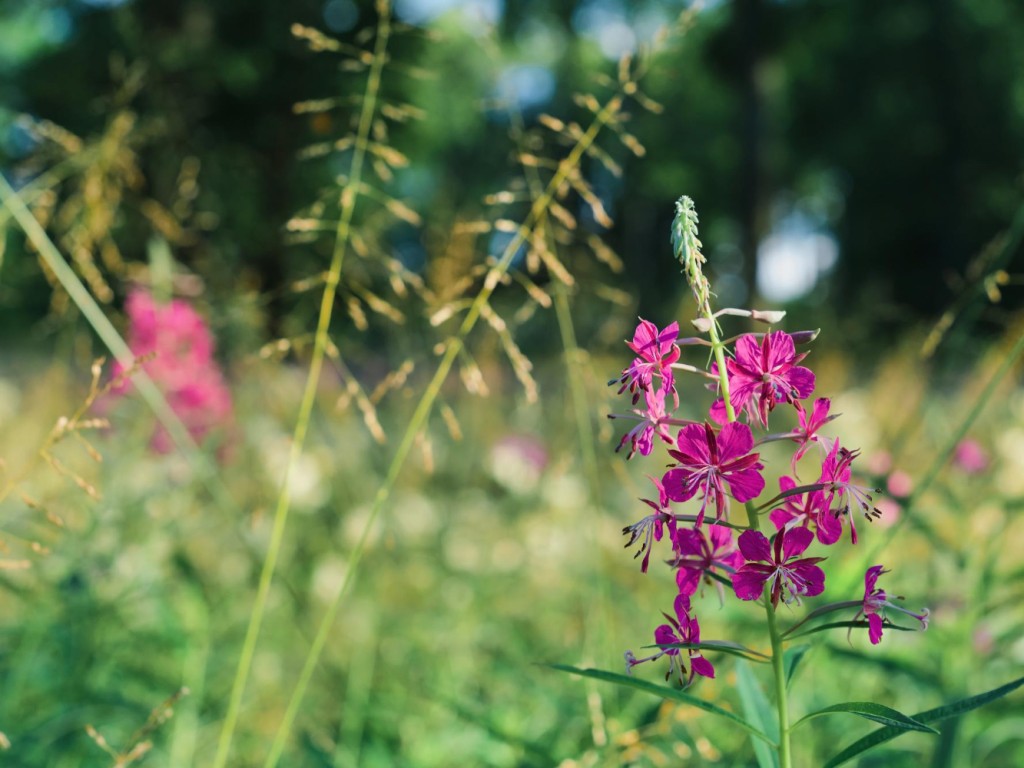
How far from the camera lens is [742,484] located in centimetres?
68

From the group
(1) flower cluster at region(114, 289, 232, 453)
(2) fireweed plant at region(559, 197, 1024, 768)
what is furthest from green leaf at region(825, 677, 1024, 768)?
(1) flower cluster at region(114, 289, 232, 453)

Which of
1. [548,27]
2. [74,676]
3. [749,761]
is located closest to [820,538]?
[749,761]

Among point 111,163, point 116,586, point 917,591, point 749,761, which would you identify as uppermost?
point 917,591

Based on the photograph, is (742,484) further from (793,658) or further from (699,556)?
(793,658)

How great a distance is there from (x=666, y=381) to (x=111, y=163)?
1472 millimetres

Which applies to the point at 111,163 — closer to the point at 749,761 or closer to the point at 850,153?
the point at 749,761

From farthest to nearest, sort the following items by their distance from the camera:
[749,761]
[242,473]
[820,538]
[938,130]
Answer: [938,130]
[242,473]
[749,761]
[820,538]

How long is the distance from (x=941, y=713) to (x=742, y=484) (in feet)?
0.66

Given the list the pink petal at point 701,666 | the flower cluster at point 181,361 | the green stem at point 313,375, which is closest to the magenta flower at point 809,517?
the pink petal at point 701,666

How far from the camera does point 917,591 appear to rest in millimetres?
2197

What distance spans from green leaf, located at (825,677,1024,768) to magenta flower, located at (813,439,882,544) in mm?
123

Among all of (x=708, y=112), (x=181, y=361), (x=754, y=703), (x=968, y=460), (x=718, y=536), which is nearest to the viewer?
(x=718, y=536)

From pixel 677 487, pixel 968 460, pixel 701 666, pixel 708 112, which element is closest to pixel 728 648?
pixel 701 666

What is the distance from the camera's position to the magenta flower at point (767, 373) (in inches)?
27.6
